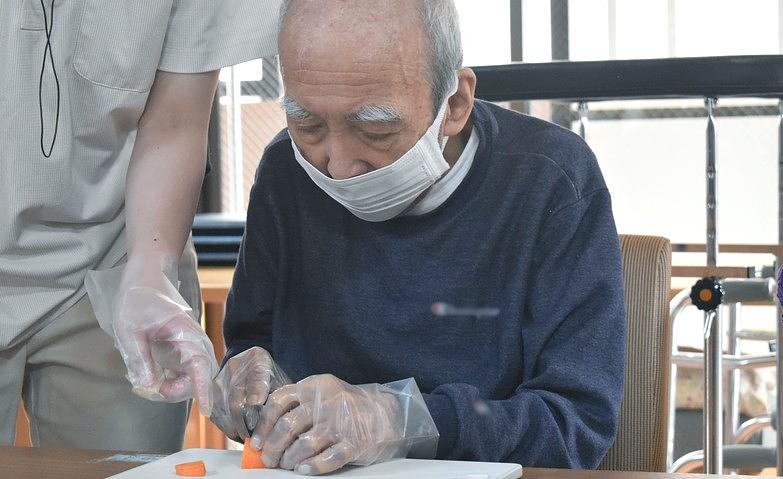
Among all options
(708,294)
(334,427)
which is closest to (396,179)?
(334,427)

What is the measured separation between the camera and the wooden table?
97cm

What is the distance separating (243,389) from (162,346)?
0.31ft

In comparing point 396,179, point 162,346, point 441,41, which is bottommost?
point 162,346

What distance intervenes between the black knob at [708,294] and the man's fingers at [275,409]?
2.88 feet

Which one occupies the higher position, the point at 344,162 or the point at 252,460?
the point at 344,162

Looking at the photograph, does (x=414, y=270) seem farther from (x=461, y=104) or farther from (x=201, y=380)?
(x=201, y=380)

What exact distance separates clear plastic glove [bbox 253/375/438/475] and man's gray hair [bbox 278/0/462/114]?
13.0 inches

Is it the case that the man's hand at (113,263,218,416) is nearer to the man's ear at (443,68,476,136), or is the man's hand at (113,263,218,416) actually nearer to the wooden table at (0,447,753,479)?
the wooden table at (0,447,753,479)

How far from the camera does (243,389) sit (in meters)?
1.11

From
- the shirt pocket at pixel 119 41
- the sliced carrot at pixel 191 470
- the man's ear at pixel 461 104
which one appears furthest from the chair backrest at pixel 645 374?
the shirt pocket at pixel 119 41

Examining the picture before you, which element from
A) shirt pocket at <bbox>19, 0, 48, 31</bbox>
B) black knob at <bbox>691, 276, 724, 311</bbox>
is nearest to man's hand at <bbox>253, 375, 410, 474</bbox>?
shirt pocket at <bbox>19, 0, 48, 31</bbox>

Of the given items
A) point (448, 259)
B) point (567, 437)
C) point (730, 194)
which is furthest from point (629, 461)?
point (730, 194)

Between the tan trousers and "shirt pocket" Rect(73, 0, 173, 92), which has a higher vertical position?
"shirt pocket" Rect(73, 0, 173, 92)

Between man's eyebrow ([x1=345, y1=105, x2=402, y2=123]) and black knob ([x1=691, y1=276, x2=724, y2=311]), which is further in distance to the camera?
black knob ([x1=691, y1=276, x2=724, y2=311])
